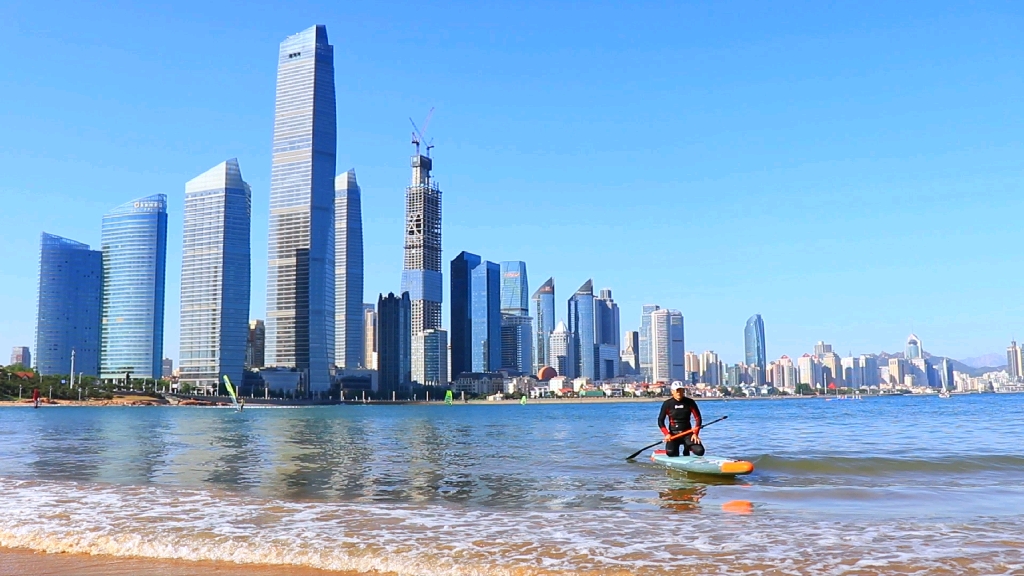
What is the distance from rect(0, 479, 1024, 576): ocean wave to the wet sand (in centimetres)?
35

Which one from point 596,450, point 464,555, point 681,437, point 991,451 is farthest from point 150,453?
point 991,451

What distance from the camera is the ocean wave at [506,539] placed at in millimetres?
11328

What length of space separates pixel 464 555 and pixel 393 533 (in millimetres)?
2152

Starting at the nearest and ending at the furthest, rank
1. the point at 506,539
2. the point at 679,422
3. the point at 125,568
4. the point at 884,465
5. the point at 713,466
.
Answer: the point at 125,568 → the point at 506,539 → the point at 713,466 → the point at 679,422 → the point at 884,465

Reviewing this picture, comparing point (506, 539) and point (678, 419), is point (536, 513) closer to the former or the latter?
point (506, 539)

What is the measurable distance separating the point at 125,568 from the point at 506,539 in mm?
5683

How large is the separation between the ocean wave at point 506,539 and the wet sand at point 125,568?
0.35m

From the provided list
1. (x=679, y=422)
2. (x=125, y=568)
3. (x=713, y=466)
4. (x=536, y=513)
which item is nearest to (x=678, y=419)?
(x=679, y=422)

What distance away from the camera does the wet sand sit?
11062 millimetres

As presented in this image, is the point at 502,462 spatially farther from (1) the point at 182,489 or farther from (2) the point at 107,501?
(2) the point at 107,501

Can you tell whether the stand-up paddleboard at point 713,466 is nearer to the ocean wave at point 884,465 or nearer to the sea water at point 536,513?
the sea water at point 536,513

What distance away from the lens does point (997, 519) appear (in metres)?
15.0

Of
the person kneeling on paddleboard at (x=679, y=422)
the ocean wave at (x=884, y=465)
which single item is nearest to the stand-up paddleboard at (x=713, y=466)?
the person kneeling on paddleboard at (x=679, y=422)

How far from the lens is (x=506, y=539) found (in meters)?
13.1
